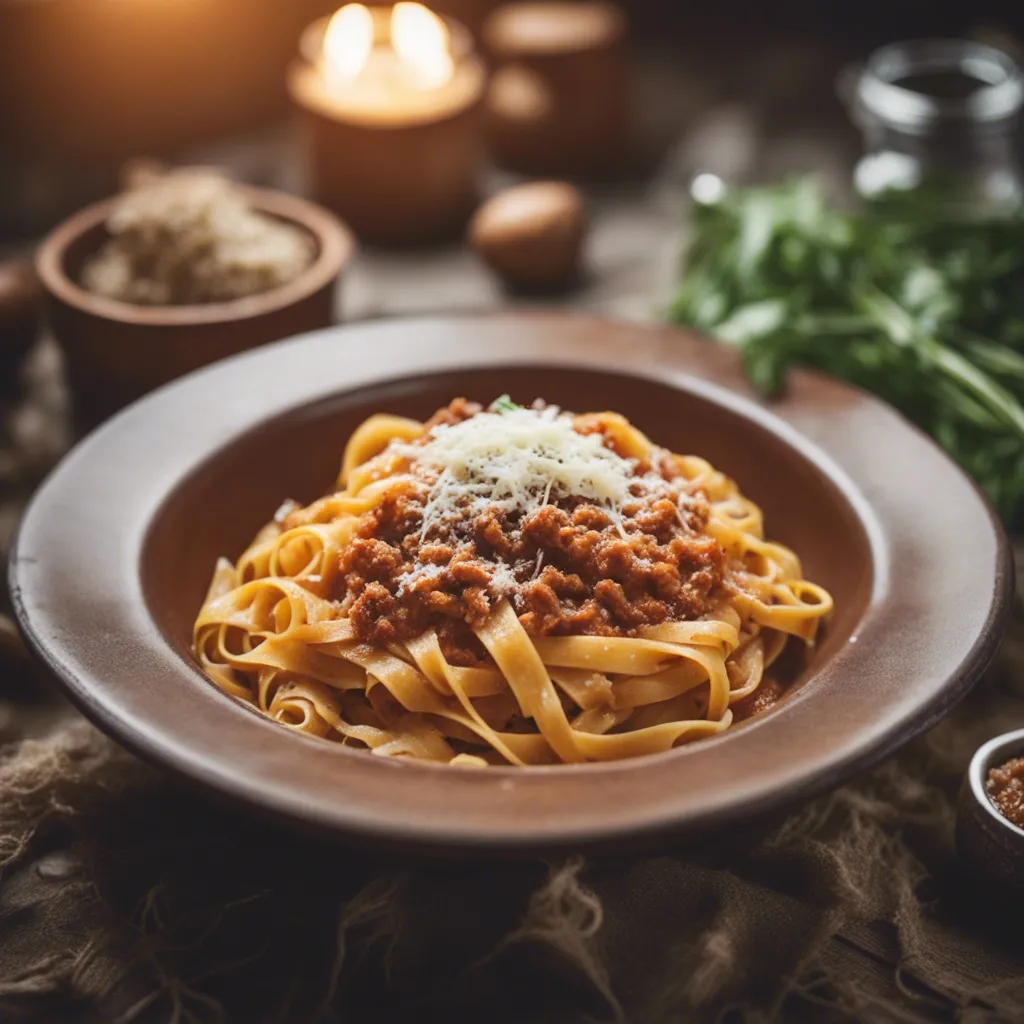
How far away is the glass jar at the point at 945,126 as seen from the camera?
6680mm

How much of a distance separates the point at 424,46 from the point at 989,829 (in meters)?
5.28

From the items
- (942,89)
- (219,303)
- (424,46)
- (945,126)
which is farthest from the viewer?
(942,89)

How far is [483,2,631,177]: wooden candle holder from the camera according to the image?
753 cm

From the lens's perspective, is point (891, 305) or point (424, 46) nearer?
point (891, 305)

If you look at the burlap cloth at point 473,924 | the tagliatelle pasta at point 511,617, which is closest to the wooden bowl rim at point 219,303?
the tagliatelle pasta at point 511,617

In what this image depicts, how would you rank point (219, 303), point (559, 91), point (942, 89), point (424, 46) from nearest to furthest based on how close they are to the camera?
→ point (219, 303)
point (424, 46)
point (942, 89)
point (559, 91)

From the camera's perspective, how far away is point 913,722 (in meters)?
3.04

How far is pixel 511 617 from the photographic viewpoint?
3.47m

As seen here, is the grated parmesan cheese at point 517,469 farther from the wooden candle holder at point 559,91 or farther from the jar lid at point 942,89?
the wooden candle holder at point 559,91

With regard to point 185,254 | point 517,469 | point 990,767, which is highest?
point 517,469

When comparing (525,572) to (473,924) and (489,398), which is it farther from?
(489,398)

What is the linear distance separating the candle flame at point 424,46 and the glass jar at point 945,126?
2246mm

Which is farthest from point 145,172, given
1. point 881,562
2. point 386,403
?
point 881,562

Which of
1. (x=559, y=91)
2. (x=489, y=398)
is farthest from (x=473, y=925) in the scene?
(x=559, y=91)
